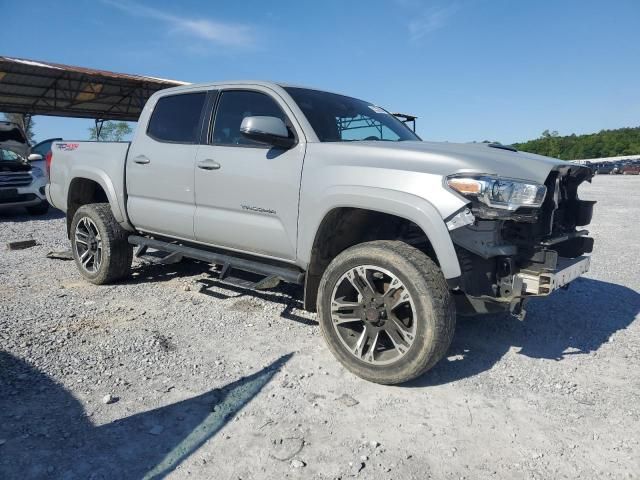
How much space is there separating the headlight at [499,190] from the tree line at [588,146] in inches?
3253

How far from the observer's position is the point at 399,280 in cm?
295

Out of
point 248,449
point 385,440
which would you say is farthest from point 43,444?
point 385,440

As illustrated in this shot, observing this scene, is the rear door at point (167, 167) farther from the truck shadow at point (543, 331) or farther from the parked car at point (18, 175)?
the parked car at point (18, 175)

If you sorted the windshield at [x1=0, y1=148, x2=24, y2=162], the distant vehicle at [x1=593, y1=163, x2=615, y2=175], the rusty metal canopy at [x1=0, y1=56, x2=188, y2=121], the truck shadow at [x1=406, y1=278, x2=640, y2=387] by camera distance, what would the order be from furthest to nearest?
the distant vehicle at [x1=593, y1=163, x2=615, y2=175] < the rusty metal canopy at [x1=0, y1=56, x2=188, y2=121] < the windshield at [x1=0, y1=148, x2=24, y2=162] < the truck shadow at [x1=406, y1=278, x2=640, y2=387]

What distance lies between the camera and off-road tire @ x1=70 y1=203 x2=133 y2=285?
4.97 m

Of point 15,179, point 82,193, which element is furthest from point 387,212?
point 15,179

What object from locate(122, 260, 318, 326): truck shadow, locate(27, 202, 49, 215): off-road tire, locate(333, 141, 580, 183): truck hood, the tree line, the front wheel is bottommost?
locate(27, 202, 49, 215): off-road tire

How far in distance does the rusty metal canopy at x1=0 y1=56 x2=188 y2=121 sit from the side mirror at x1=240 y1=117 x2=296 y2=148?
43.5 ft

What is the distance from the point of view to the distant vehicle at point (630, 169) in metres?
41.6

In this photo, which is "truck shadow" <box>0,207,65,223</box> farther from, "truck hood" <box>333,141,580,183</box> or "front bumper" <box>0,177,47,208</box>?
"truck hood" <box>333,141,580,183</box>

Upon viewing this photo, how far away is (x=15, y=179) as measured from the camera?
10.0 meters

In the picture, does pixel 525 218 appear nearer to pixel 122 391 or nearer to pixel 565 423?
pixel 565 423

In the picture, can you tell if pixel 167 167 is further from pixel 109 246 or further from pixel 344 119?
pixel 344 119

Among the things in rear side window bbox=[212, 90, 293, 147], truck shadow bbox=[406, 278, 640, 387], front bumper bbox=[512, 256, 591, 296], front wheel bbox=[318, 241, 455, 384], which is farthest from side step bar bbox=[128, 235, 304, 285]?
front bumper bbox=[512, 256, 591, 296]
